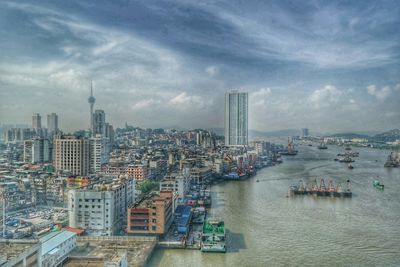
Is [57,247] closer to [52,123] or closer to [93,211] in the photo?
[93,211]

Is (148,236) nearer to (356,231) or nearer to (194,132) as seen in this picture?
(356,231)

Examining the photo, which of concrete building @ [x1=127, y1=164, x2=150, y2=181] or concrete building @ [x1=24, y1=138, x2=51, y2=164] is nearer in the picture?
concrete building @ [x1=127, y1=164, x2=150, y2=181]

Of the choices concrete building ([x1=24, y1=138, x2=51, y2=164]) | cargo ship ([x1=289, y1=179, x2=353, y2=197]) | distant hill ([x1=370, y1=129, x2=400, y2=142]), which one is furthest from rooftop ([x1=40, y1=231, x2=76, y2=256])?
distant hill ([x1=370, y1=129, x2=400, y2=142])

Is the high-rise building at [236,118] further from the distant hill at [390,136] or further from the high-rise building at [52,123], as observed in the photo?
the distant hill at [390,136]

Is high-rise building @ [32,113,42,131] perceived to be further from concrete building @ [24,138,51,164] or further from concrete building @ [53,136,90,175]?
concrete building @ [53,136,90,175]

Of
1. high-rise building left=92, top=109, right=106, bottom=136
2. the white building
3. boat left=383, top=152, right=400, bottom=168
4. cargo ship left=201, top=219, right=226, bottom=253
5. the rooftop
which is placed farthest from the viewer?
high-rise building left=92, top=109, right=106, bottom=136

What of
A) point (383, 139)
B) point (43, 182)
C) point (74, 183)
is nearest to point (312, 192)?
point (74, 183)
